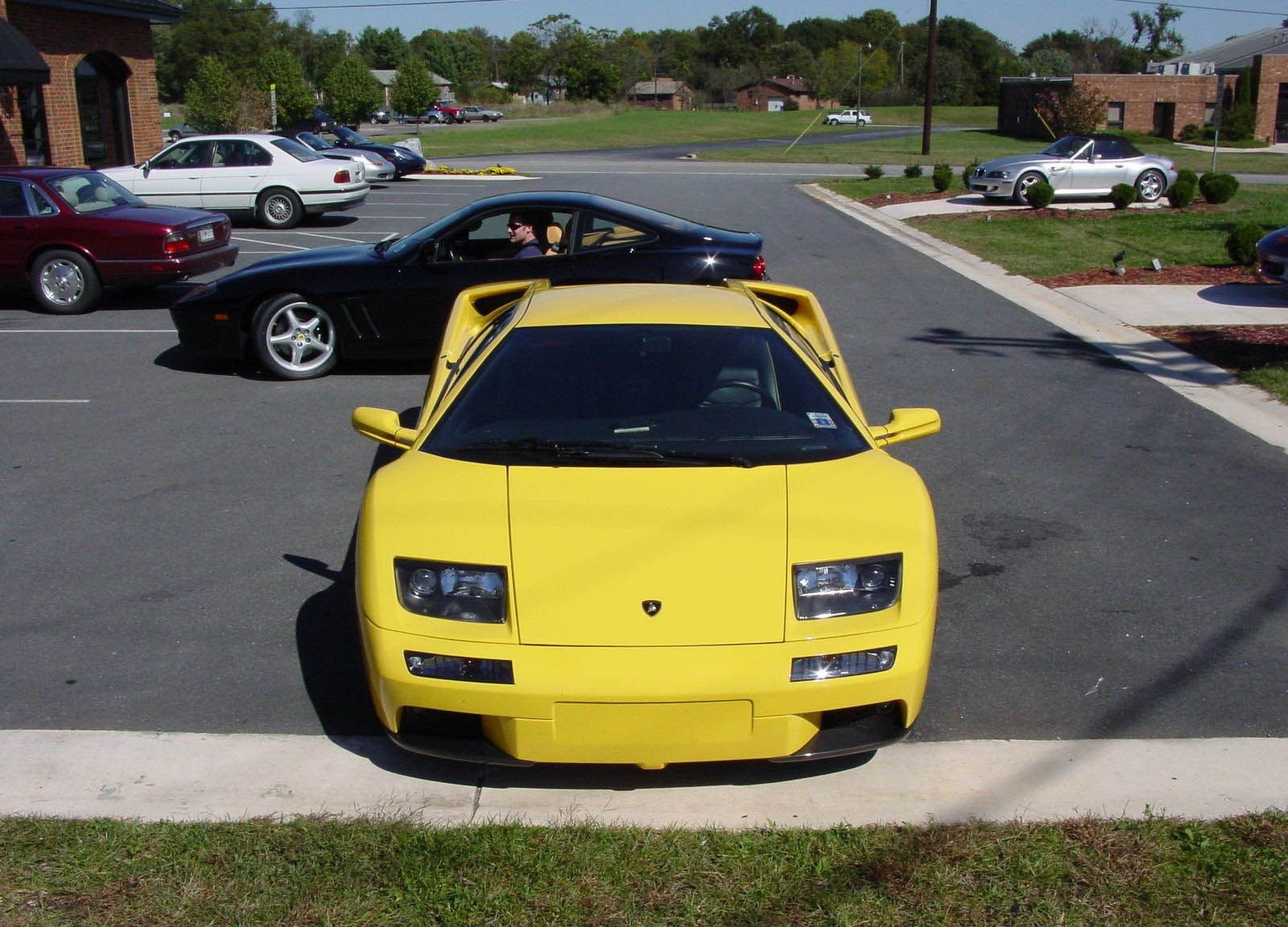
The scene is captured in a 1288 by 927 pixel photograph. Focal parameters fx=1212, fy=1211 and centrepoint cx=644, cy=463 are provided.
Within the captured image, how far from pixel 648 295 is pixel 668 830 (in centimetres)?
250

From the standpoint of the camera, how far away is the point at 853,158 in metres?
47.1

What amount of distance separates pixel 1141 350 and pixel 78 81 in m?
24.4

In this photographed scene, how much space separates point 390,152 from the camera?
3362cm

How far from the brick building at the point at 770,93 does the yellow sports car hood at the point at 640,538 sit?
134m

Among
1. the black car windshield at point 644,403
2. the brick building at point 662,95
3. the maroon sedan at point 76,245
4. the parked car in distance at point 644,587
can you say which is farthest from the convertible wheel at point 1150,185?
the brick building at point 662,95

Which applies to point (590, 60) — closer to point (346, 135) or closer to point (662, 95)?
point (662, 95)

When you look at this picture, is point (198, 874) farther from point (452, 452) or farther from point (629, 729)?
point (452, 452)

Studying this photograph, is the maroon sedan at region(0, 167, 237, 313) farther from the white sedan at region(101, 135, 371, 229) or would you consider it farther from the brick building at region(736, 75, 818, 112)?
the brick building at region(736, 75, 818, 112)

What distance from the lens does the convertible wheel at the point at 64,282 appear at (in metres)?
13.1

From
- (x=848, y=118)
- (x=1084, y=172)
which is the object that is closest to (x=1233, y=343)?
(x=1084, y=172)

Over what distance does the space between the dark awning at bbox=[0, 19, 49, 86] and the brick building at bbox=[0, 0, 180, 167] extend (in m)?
0.02

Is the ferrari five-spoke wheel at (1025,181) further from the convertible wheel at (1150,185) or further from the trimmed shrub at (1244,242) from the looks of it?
the trimmed shrub at (1244,242)

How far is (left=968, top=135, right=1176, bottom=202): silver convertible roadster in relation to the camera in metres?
24.5

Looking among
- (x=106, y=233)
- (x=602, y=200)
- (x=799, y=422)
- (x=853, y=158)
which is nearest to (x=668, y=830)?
(x=799, y=422)
